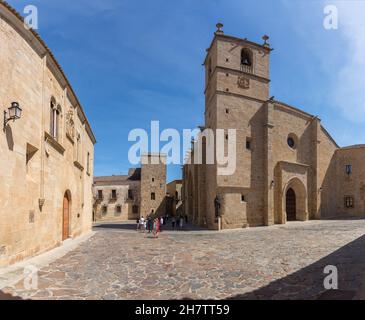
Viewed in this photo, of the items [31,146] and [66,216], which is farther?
[66,216]

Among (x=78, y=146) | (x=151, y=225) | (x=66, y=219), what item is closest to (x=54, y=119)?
(x=78, y=146)

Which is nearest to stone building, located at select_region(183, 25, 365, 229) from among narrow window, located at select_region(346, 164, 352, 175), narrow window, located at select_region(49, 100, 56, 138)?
narrow window, located at select_region(346, 164, 352, 175)

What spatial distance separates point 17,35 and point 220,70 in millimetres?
17021

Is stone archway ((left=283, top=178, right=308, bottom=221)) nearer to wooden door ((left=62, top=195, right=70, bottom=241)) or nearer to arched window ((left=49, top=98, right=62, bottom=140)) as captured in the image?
wooden door ((left=62, top=195, right=70, bottom=241))

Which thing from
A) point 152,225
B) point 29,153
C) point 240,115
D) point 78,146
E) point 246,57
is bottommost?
point 152,225

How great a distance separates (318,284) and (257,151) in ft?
57.1

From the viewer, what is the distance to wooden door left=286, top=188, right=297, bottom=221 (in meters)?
25.2

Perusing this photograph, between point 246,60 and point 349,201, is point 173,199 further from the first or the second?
point 246,60

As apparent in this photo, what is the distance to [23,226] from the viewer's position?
27.2ft

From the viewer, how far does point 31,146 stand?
9.08 meters
